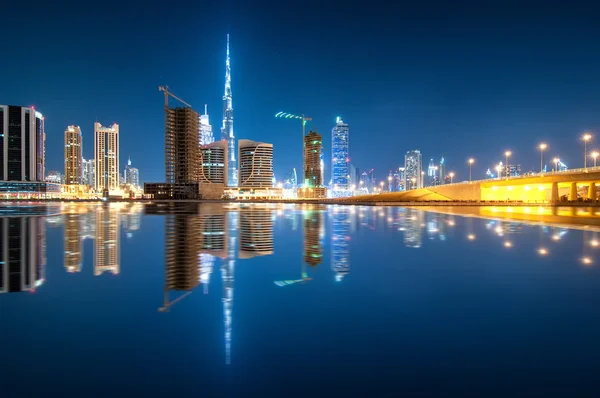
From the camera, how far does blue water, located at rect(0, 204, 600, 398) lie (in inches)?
176

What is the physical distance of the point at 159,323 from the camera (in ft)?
21.0

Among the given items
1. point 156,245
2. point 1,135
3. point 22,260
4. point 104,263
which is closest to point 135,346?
point 104,263

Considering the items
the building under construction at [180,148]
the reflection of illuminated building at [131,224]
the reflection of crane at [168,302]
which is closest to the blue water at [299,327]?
the reflection of crane at [168,302]

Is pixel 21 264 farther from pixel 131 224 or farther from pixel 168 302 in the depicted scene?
pixel 131 224

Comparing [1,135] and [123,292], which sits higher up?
[1,135]

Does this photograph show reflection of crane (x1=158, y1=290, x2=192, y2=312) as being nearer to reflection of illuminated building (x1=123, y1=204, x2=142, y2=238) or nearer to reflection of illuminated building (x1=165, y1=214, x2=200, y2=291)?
reflection of illuminated building (x1=165, y1=214, x2=200, y2=291)

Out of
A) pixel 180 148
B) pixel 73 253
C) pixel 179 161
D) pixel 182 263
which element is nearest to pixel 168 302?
pixel 182 263

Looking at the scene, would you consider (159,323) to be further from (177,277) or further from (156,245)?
(156,245)

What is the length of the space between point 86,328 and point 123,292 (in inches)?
92.6

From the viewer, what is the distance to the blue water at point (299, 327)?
176 inches

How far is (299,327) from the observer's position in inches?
245

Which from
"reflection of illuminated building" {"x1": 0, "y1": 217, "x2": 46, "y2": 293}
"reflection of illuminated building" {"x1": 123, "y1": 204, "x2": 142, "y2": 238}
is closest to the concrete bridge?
"reflection of illuminated building" {"x1": 123, "y1": 204, "x2": 142, "y2": 238}

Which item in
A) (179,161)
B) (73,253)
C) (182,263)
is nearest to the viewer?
(182,263)

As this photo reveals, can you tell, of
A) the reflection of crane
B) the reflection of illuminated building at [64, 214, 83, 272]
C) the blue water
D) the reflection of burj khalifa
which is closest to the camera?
the blue water
